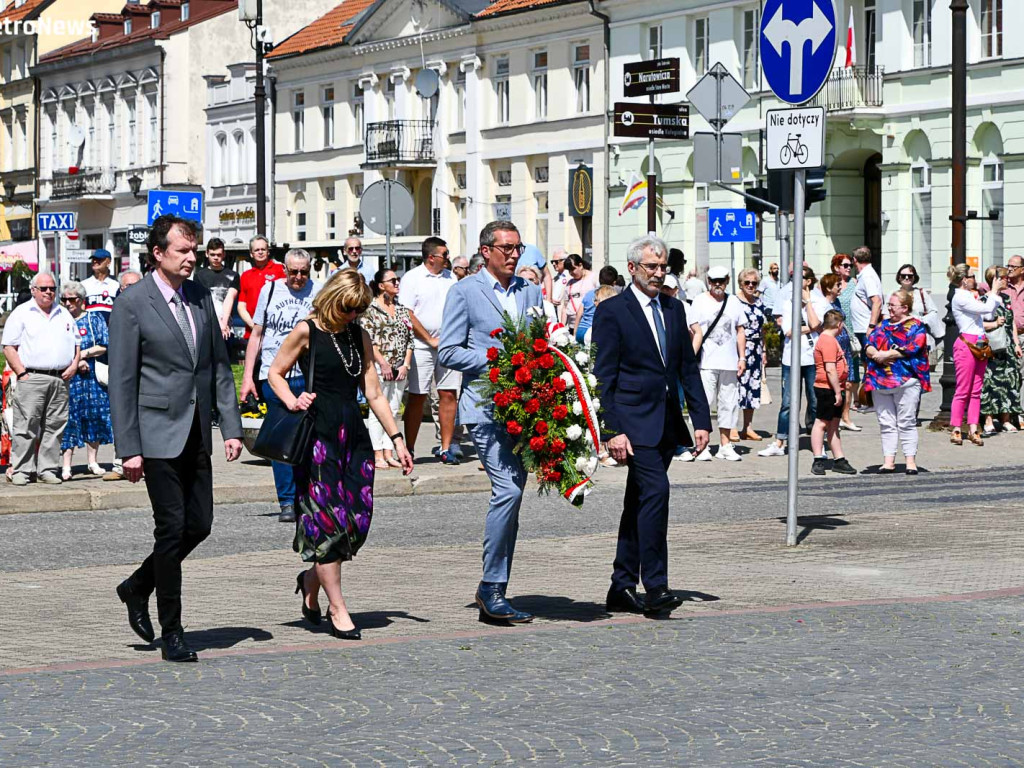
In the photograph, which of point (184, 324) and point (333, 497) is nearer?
point (184, 324)

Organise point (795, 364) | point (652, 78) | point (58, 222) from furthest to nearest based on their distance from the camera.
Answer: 1. point (58, 222)
2. point (652, 78)
3. point (795, 364)

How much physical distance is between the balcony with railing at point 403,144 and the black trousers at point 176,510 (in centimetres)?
4984

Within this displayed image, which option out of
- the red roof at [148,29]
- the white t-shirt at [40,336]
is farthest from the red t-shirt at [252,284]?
the red roof at [148,29]

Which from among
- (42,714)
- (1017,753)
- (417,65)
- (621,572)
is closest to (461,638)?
(621,572)

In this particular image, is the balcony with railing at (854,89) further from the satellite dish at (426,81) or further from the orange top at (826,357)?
the orange top at (826,357)

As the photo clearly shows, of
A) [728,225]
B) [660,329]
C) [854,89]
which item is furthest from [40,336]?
[854,89]

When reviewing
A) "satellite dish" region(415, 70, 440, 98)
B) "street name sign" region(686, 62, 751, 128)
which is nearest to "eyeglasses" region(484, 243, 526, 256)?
"street name sign" region(686, 62, 751, 128)

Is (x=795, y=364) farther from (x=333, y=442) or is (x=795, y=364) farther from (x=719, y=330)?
(x=719, y=330)

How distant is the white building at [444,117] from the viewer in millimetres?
53188

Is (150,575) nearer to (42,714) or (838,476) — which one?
(42,714)

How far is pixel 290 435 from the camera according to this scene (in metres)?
9.24

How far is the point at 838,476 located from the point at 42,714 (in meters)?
11.4

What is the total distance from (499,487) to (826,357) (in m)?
8.37

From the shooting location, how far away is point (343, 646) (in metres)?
9.02
